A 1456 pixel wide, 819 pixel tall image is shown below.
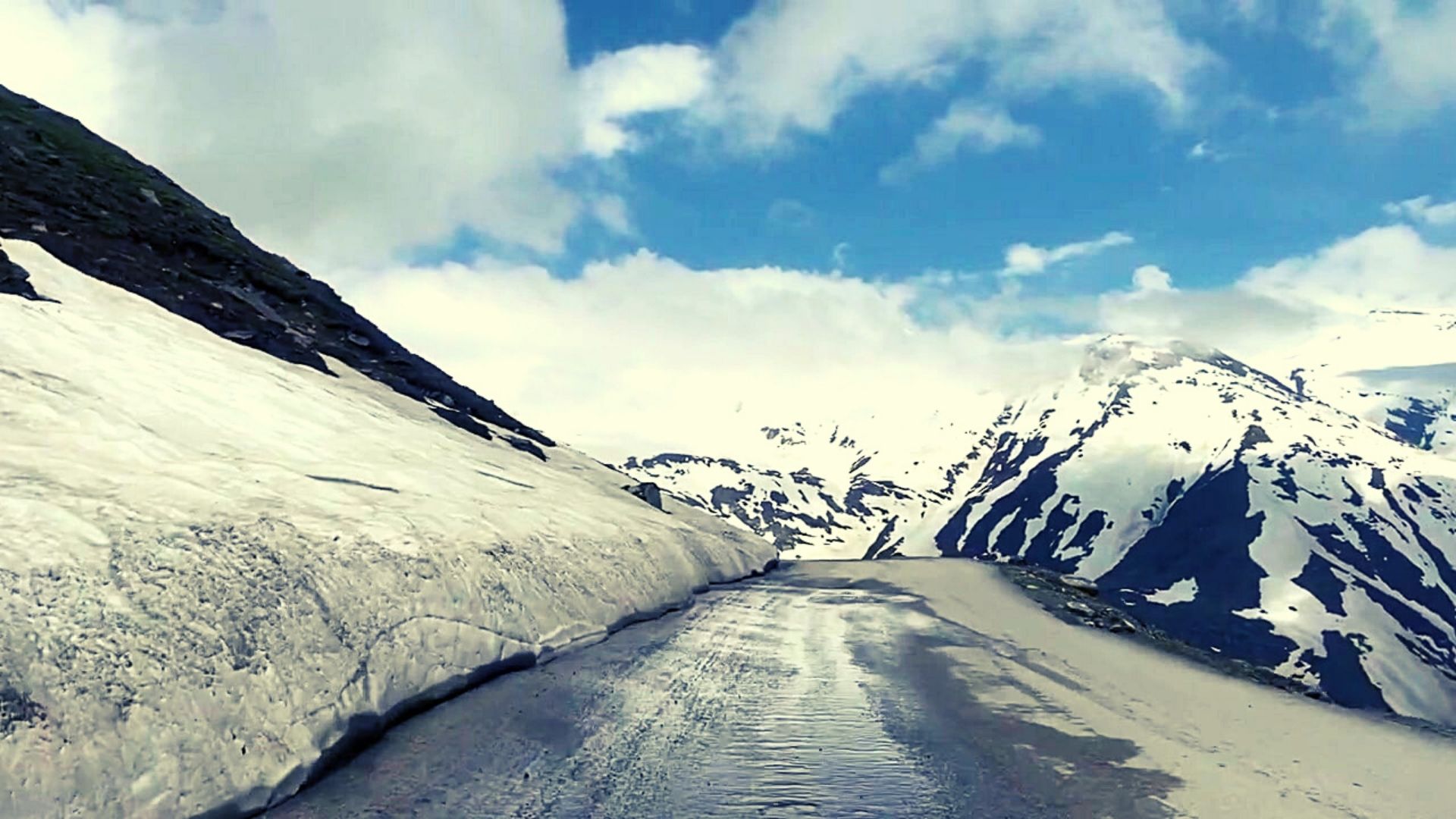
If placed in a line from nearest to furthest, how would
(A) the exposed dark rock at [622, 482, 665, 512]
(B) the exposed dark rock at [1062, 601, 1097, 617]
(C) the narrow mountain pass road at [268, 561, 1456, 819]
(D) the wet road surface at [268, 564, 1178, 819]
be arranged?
(D) the wet road surface at [268, 564, 1178, 819], (C) the narrow mountain pass road at [268, 561, 1456, 819], (B) the exposed dark rock at [1062, 601, 1097, 617], (A) the exposed dark rock at [622, 482, 665, 512]

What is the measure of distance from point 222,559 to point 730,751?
6.21 metres

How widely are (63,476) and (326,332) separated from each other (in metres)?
32.5

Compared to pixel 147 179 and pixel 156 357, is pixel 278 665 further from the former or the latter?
pixel 147 179

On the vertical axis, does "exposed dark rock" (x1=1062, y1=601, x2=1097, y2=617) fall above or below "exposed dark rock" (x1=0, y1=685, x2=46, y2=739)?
above

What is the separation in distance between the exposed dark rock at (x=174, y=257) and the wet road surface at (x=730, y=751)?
678 inches

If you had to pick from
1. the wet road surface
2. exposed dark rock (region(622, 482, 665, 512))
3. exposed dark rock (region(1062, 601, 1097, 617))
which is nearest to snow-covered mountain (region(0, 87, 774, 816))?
the wet road surface

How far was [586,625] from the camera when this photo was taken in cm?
1522

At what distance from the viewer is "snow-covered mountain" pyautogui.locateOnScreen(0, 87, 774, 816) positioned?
7.00 m

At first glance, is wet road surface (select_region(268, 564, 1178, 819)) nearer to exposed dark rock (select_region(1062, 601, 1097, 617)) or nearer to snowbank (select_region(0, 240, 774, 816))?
snowbank (select_region(0, 240, 774, 816))

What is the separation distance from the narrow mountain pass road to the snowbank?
2.64 ft

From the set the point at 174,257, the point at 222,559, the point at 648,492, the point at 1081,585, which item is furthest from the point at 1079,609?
the point at 174,257

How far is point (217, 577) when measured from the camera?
9172 millimetres

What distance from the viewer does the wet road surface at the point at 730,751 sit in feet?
24.6

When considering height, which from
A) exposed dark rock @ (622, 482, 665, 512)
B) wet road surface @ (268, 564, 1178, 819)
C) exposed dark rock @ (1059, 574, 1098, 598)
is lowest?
wet road surface @ (268, 564, 1178, 819)
